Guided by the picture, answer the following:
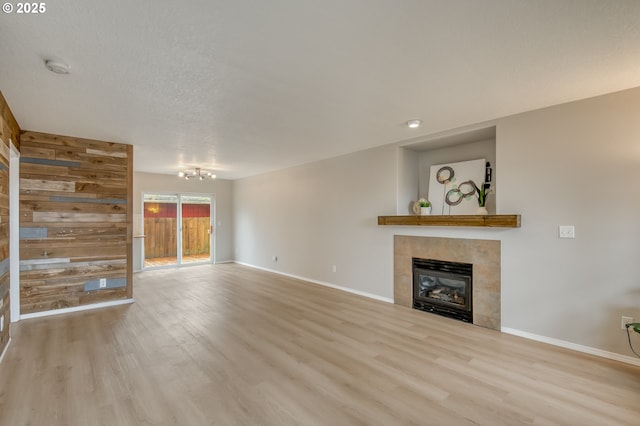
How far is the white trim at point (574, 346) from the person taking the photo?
8.98 ft

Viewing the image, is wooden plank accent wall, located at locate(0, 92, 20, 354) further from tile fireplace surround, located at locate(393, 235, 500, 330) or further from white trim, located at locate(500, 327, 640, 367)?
white trim, located at locate(500, 327, 640, 367)

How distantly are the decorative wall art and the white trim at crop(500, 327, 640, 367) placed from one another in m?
1.56

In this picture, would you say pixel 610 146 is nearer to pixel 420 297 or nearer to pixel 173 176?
pixel 420 297

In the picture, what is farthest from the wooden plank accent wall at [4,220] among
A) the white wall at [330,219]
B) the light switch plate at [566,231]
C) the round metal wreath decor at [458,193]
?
the light switch plate at [566,231]

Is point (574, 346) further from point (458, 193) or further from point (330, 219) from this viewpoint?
point (330, 219)

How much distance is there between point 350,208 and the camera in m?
5.36

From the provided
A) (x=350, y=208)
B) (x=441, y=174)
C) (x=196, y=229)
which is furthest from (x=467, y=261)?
(x=196, y=229)

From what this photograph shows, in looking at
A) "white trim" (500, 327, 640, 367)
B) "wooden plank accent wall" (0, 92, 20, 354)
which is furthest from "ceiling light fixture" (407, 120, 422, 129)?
"wooden plank accent wall" (0, 92, 20, 354)

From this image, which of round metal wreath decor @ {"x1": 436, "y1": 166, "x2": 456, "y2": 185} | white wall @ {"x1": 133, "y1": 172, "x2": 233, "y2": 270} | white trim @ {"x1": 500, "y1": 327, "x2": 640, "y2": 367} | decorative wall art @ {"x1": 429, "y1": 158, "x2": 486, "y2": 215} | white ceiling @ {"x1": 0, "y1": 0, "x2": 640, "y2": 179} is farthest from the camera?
white wall @ {"x1": 133, "y1": 172, "x2": 233, "y2": 270}

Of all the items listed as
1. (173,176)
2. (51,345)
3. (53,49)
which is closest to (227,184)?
(173,176)

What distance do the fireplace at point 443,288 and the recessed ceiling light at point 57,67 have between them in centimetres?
440

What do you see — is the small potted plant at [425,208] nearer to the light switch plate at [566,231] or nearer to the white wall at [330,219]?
the white wall at [330,219]

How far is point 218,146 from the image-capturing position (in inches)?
190

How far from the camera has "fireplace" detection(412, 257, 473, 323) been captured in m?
3.87
